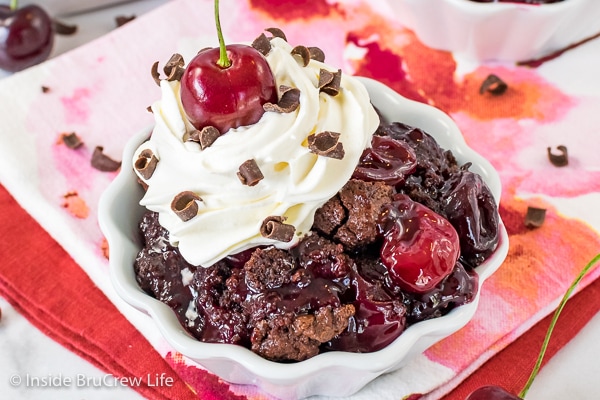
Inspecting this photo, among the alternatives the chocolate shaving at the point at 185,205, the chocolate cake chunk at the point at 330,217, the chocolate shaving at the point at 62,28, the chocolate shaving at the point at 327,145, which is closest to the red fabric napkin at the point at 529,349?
the chocolate cake chunk at the point at 330,217

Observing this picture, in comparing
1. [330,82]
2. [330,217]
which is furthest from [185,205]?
[330,82]

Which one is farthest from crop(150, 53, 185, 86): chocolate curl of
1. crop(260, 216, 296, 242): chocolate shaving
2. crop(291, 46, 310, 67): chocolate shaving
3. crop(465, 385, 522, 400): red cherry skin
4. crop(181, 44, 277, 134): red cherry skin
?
crop(465, 385, 522, 400): red cherry skin

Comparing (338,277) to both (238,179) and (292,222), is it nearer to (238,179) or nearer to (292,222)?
(292,222)

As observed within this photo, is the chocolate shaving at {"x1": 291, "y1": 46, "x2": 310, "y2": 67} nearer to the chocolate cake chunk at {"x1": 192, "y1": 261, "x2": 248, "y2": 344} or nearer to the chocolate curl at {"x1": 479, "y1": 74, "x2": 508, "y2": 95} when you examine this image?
the chocolate cake chunk at {"x1": 192, "y1": 261, "x2": 248, "y2": 344}

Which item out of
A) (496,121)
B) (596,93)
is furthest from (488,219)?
(596,93)

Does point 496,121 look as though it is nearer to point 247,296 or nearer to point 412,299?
point 412,299

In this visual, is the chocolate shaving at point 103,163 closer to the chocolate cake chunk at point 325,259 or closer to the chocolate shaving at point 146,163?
the chocolate shaving at point 146,163
